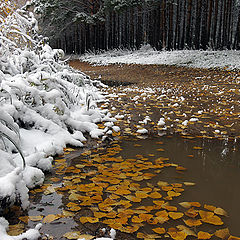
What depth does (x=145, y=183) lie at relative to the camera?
2.28 metres

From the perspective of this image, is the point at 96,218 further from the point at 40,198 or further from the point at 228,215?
the point at 228,215

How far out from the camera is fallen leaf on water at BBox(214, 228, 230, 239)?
1595 mm

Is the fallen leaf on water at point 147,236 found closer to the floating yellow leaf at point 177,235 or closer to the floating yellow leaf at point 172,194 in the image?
the floating yellow leaf at point 177,235

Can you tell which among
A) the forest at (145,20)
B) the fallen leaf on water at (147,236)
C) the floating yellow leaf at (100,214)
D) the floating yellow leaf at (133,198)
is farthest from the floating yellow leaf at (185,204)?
the forest at (145,20)

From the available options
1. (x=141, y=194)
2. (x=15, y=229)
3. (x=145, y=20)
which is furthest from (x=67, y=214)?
(x=145, y=20)

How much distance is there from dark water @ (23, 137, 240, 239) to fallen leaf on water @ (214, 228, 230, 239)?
4 cm

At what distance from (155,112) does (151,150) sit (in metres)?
1.95

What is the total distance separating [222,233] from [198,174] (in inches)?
34.9

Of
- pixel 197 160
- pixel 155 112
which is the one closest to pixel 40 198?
pixel 197 160

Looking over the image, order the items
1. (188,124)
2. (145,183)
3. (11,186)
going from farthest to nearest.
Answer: (188,124) < (145,183) < (11,186)

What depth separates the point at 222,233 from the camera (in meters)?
1.62

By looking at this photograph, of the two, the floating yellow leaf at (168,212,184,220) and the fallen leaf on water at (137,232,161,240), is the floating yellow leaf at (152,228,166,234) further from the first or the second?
the floating yellow leaf at (168,212,184,220)

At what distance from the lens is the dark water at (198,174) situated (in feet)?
5.92

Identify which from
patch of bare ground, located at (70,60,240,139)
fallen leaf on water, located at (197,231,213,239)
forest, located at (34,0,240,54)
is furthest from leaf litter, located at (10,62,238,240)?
forest, located at (34,0,240,54)
